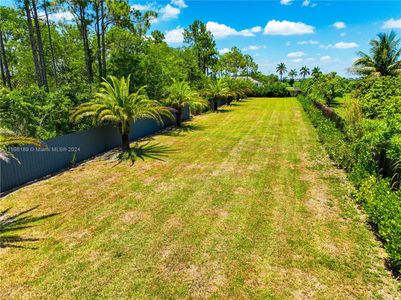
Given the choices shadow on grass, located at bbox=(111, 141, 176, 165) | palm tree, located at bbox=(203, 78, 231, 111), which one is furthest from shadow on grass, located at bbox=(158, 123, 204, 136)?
palm tree, located at bbox=(203, 78, 231, 111)

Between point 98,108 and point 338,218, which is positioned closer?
point 338,218

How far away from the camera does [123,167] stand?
1063cm

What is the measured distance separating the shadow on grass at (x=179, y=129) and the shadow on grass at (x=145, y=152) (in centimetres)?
330

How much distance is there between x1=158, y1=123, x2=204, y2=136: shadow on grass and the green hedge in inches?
403

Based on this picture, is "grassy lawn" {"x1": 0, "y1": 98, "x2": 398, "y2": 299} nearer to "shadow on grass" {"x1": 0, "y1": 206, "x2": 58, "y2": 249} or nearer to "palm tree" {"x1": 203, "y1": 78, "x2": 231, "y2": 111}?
"shadow on grass" {"x1": 0, "y1": 206, "x2": 58, "y2": 249}

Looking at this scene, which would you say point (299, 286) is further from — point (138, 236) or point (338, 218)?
point (138, 236)

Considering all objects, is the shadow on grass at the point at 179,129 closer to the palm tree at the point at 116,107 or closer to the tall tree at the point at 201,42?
the palm tree at the point at 116,107

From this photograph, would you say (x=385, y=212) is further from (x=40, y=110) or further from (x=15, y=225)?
(x=40, y=110)

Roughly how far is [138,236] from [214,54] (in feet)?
127

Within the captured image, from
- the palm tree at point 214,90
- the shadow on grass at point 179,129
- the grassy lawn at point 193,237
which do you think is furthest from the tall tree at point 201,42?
the grassy lawn at point 193,237

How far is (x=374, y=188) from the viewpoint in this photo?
6352 millimetres

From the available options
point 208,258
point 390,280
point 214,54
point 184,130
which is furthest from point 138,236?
point 214,54

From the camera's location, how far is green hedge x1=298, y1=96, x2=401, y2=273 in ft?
15.1

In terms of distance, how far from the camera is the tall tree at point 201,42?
38.5 metres
